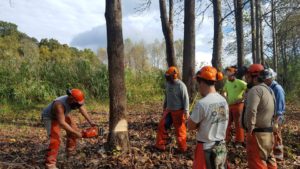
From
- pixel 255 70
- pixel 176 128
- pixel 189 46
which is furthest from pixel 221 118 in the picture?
pixel 189 46

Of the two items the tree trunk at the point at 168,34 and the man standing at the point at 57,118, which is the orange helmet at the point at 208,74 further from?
the tree trunk at the point at 168,34

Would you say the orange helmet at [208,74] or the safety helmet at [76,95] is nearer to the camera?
the orange helmet at [208,74]

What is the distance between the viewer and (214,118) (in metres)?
4.45

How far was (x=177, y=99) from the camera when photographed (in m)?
7.41

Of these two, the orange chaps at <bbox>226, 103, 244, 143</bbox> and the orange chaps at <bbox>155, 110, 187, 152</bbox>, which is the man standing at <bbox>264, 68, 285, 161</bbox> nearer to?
the orange chaps at <bbox>226, 103, 244, 143</bbox>

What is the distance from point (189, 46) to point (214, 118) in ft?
24.2

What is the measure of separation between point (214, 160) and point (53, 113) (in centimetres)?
321

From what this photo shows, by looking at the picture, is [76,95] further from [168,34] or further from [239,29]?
[239,29]

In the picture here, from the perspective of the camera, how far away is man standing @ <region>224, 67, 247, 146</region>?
321 inches

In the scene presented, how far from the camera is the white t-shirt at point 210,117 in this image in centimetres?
440

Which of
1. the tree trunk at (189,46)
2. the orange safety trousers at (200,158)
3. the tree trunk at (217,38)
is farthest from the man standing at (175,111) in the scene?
the tree trunk at (217,38)

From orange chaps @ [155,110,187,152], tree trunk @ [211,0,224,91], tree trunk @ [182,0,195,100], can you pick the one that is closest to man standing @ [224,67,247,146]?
orange chaps @ [155,110,187,152]

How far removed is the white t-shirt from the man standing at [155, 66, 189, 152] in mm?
2742

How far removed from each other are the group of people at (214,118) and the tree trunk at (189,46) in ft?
10.8
